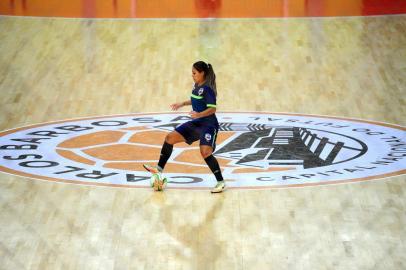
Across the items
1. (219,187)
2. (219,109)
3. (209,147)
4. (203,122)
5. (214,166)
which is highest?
(203,122)

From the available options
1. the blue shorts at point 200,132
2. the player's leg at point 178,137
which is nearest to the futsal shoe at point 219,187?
the blue shorts at point 200,132

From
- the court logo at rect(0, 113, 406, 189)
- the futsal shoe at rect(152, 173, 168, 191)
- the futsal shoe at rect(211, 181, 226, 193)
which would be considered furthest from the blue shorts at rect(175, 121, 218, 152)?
the court logo at rect(0, 113, 406, 189)

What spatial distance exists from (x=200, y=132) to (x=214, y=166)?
400 mm

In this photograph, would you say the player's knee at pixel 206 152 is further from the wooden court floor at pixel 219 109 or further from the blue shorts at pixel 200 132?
the wooden court floor at pixel 219 109

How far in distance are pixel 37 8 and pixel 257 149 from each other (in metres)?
8.64

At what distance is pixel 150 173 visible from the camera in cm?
1196

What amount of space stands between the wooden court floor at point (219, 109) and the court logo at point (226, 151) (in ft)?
1.16

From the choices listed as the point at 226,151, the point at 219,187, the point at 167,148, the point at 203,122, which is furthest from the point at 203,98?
the point at 226,151

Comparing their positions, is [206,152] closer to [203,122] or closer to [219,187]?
[203,122]

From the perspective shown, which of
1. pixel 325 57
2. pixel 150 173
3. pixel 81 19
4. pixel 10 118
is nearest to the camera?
pixel 150 173

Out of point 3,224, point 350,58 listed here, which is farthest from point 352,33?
point 3,224

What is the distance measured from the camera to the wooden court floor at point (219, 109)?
9508mm

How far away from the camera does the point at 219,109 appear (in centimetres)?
1482

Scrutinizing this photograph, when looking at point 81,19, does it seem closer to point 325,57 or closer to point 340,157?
point 325,57
